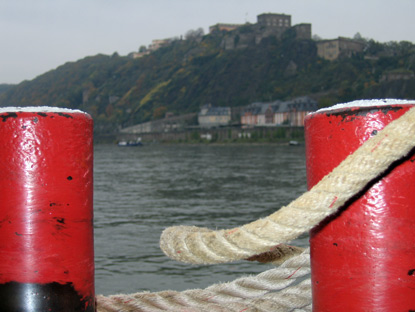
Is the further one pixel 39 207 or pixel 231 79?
pixel 231 79

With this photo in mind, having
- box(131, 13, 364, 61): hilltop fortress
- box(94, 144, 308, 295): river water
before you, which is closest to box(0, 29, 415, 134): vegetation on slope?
box(131, 13, 364, 61): hilltop fortress

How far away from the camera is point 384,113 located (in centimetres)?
167

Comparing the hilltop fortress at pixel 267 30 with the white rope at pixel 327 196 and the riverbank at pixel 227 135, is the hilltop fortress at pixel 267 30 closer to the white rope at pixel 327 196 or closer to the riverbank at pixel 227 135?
the riverbank at pixel 227 135

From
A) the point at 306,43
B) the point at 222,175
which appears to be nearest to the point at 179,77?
the point at 306,43

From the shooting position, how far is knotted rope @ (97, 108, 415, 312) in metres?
1.48

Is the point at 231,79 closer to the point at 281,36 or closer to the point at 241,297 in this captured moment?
the point at 281,36

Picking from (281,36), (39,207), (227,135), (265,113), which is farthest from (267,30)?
(39,207)

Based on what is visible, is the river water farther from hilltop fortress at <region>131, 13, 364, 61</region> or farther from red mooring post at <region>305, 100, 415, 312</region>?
hilltop fortress at <region>131, 13, 364, 61</region>

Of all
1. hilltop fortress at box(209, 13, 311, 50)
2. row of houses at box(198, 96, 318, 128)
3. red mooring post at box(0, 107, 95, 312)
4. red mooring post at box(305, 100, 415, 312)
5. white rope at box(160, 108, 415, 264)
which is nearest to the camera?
white rope at box(160, 108, 415, 264)

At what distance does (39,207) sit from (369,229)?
107 centimetres

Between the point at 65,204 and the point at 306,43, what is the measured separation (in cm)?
12867

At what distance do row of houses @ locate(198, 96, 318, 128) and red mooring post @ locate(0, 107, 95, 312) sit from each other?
298 feet

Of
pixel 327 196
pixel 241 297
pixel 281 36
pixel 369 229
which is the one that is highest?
pixel 281 36

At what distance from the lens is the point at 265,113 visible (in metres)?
107
